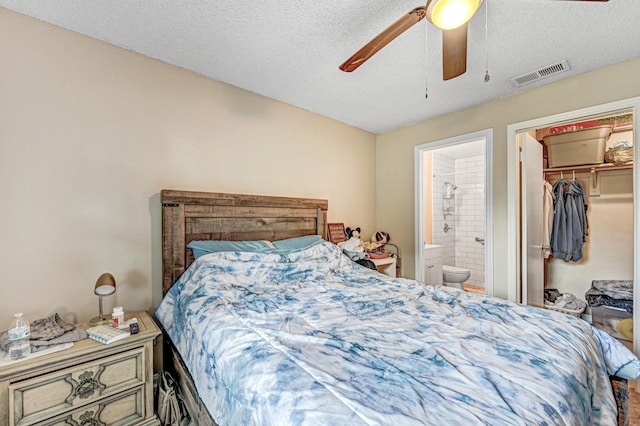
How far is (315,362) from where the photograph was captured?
3.29 ft

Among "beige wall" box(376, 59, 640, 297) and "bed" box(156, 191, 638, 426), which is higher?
"beige wall" box(376, 59, 640, 297)

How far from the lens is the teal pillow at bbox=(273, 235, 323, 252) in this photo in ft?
8.25

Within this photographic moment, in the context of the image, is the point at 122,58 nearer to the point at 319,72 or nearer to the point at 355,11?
the point at 319,72

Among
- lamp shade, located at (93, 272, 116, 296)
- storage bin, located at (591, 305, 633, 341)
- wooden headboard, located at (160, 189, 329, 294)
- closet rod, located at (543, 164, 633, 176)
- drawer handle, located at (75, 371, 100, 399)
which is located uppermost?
closet rod, located at (543, 164, 633, 176)

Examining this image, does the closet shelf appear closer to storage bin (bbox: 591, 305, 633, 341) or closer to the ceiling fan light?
storage bin (bbox: 591, 305, 633, 341)

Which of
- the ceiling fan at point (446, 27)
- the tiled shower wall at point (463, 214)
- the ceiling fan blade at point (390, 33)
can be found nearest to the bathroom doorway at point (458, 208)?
the tiled shower wall at point (463, 214)

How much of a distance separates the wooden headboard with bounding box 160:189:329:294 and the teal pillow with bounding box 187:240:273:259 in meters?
0.08

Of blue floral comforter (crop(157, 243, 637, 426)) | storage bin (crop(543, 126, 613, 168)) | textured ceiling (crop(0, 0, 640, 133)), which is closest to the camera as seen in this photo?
blue floral comforter (crop(157, 243, 637, 426))

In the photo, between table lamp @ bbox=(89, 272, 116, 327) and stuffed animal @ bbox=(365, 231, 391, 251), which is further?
stuffed animal @ bbox=(365, 231, 391, 251)

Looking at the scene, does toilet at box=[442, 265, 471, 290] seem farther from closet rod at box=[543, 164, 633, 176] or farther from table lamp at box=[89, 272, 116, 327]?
table lamp at box=[89, 272, 116, 327]

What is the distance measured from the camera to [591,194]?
3.27 m

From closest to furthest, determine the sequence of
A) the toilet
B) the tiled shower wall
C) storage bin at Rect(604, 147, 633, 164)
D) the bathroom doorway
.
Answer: storage bin at Rect(604, 147, 633, 164), the toilet, the bathroom doorway, the tiled shower wall

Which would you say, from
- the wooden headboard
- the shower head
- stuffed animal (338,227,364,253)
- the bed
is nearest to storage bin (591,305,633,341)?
the bed

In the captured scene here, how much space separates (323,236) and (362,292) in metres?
1.24
